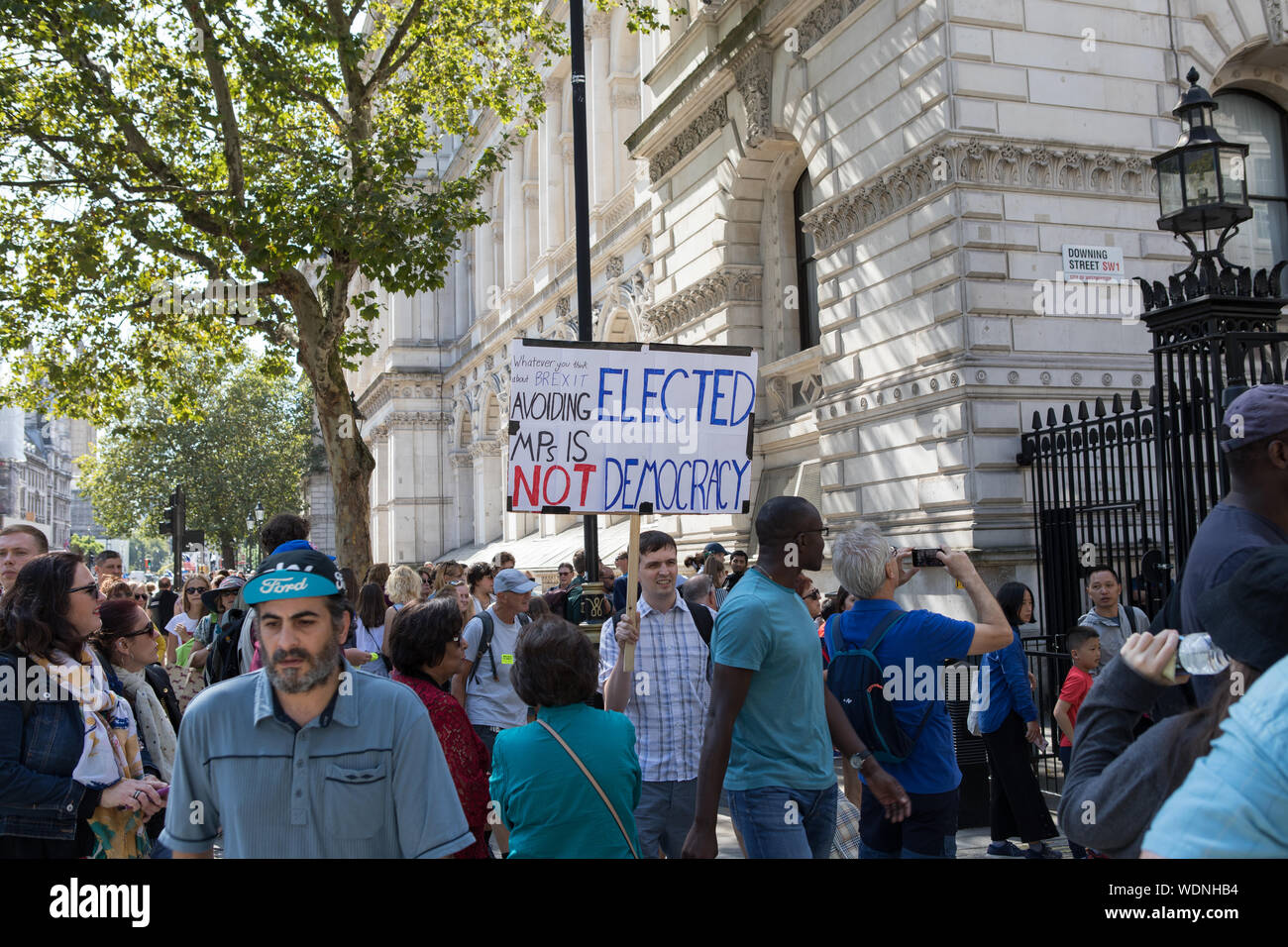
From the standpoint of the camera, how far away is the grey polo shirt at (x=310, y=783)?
3.02 meters

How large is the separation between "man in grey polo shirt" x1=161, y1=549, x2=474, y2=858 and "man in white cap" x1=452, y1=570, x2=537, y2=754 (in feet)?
13.3

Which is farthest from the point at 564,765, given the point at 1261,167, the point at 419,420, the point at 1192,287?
the point at 419,420

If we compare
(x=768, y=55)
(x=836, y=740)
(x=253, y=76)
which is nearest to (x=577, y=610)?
(x=836, y=740)

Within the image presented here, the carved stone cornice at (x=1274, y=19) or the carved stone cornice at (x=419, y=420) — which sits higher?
the carved stone cornice at (x=419, y=420)

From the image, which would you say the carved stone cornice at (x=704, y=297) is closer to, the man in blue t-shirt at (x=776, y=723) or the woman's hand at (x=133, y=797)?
the man in blue t-shirt at (x=776, y=723)

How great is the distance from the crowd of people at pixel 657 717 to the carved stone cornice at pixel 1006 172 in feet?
19.6

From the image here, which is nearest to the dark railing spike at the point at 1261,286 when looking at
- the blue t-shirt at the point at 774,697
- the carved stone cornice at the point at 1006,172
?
the carved stone cornice at the point at 1006,172

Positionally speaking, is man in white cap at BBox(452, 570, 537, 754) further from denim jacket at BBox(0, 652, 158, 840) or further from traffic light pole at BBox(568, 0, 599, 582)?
denim jacket at BBox(0, 652, 158, 840)

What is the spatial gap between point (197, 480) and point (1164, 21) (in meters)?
49.4

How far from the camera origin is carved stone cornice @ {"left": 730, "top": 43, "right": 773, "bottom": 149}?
1625cm

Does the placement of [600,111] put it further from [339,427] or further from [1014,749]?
[1014,749]

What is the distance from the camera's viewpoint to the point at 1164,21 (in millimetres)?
13344

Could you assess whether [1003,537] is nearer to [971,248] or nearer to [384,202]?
[971,248]

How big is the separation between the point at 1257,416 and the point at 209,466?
55.6m
